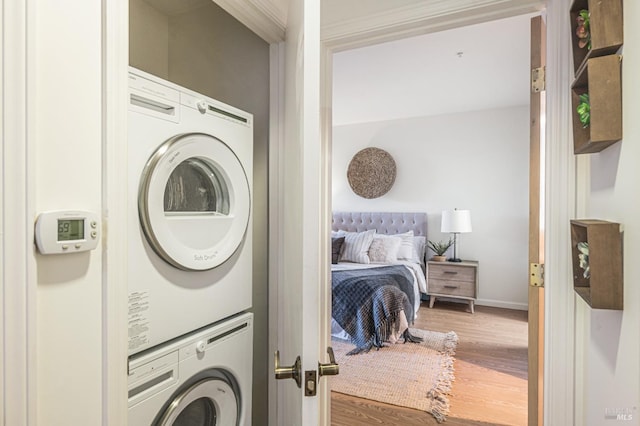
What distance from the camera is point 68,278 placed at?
2.55ft

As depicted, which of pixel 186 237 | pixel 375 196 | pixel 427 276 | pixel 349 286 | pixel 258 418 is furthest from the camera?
pixel 375 196

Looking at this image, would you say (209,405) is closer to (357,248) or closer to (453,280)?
(357,248)

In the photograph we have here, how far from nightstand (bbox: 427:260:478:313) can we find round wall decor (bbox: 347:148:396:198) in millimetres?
1389

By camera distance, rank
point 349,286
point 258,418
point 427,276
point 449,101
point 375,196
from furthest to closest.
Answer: point 375,196 < point 427,276 < point 449,101 < point 349,286 < point 258,418

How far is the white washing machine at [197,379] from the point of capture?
1.07 meters

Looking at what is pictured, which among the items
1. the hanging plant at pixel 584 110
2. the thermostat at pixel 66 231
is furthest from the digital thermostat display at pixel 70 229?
the hanging plant at pixel 584 110

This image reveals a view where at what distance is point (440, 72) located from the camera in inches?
126

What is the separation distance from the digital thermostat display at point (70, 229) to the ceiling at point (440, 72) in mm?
2300

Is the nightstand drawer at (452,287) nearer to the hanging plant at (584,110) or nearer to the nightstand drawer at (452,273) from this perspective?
the nightstand drawer at (452,273)

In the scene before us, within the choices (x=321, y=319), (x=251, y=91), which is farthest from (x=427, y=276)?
(x=251, y=91)

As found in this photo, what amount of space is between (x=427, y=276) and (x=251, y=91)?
11.7 feet

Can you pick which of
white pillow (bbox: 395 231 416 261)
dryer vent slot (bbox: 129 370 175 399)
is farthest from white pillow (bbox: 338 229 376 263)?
A: dryer vent slot (bbox: 129 370 175 399)

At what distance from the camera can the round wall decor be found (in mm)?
5086

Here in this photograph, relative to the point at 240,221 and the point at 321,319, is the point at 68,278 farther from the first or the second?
the point at 321,319
